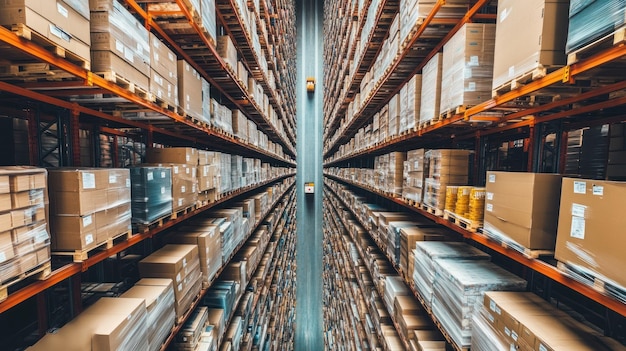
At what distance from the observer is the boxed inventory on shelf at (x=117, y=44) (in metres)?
1.89

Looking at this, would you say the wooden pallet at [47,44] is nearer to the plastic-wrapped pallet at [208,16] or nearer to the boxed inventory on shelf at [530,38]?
the plastic-wrapped pallet at [208,16]

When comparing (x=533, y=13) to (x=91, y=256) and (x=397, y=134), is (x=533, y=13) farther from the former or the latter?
(x=91, y=256)

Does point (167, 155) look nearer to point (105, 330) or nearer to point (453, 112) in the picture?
point (105, 330)

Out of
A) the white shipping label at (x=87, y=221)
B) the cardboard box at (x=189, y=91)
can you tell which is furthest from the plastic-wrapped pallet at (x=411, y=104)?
the white shipping label at (x=87, y=221)

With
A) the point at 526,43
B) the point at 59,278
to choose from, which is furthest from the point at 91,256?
the point at 526,43

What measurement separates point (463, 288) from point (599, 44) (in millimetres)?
1712

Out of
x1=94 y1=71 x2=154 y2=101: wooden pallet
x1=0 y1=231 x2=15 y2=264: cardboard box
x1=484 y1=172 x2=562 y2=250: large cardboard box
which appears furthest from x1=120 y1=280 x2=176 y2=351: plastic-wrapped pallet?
x1=484 y1=172 x2=562 y2=250: large cardboard box

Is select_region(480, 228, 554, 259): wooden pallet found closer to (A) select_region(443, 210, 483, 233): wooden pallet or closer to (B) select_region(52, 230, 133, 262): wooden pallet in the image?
(A) select_region(443, 210, 483, 233): wooden pallet

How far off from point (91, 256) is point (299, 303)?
552 inches

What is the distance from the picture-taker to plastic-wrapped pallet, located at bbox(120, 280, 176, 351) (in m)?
2.34

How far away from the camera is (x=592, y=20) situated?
1.29 meters

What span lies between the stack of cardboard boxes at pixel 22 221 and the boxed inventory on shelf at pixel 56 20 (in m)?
0.67

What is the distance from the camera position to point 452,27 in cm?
287

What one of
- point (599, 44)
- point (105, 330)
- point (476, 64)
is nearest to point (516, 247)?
point (599, 44)
